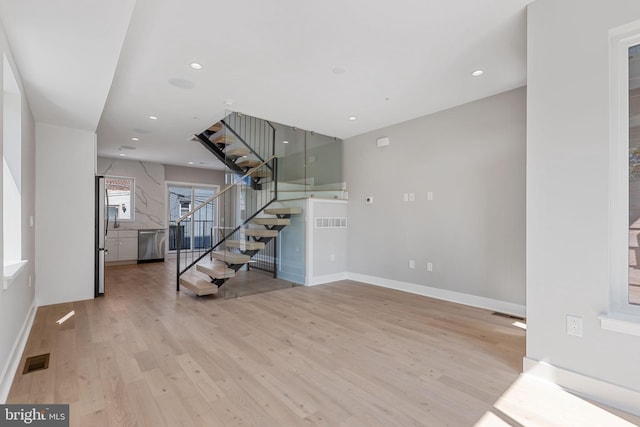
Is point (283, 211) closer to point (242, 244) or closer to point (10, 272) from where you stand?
point (242, 244)

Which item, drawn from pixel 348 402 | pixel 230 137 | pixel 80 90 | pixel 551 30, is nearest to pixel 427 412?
pixel 348 402

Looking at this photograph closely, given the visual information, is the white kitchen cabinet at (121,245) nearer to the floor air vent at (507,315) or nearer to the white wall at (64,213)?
the white wall at (64,213)

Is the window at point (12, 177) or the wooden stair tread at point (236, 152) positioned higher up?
the wooden stair tread at point (236, 152)

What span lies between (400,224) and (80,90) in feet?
14.2

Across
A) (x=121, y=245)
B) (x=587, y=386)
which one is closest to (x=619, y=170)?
(x=587, y=386)

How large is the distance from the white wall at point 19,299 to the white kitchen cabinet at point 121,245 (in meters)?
3.91

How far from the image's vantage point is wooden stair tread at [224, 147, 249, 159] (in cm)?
493

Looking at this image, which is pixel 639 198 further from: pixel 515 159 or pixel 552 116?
pixel 515 159

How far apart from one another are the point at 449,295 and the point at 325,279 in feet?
6.73

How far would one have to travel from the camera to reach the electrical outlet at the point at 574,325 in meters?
1.98

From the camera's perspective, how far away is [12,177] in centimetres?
280

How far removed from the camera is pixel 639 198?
1893 millimetres

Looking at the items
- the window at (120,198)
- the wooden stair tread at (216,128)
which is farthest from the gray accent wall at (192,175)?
the wooden stair tread at (216,128)

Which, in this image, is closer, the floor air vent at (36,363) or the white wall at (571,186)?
the white wall at (571,186)
